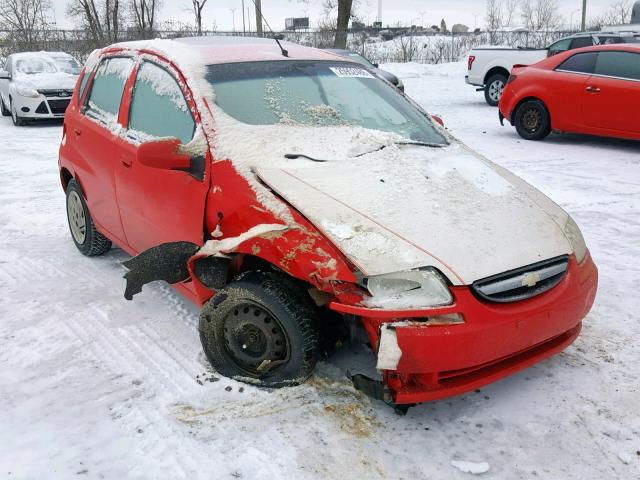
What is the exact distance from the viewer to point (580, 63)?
9109mm

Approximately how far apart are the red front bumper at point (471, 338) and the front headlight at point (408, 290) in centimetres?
4

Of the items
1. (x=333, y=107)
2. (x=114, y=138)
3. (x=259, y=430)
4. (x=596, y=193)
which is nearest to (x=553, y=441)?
(x=259, y=430)

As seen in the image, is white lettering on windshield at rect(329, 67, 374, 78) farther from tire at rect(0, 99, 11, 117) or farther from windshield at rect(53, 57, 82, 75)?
tire at rect(0, 99, 11, 117)

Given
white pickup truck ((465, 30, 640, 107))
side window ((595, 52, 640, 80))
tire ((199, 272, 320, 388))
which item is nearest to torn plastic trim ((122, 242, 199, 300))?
tire ((199, 272, 320, 388))

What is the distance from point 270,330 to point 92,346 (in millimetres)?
1249

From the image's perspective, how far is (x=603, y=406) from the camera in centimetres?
287

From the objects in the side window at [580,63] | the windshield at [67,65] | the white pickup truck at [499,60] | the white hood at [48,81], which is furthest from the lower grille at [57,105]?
the side window at [580,63]

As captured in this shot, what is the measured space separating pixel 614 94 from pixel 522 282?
7.00 m

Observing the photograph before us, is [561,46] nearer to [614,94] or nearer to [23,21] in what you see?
[614,94]

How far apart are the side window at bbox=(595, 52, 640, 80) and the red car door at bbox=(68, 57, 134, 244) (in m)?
7.17

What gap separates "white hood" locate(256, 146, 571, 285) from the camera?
8.39 feet

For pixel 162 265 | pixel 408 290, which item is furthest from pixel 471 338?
pixel 162 265

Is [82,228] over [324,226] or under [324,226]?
under

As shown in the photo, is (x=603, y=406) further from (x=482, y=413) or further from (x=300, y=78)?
(x=300, y=78)
